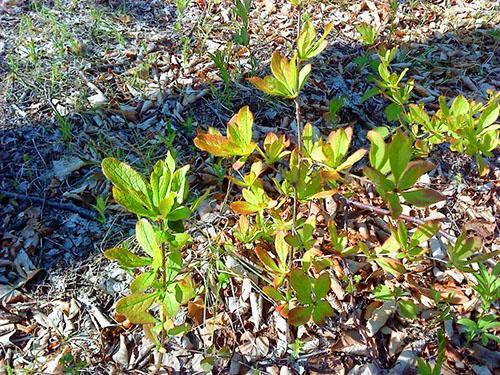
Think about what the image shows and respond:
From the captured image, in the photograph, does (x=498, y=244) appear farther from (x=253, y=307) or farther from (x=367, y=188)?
(x=253, y=307)

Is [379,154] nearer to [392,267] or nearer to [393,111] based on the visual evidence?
[392,267]

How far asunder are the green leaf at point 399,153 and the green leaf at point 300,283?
0.46 metres

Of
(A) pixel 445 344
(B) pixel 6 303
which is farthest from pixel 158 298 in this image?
(A) pixel 445 344

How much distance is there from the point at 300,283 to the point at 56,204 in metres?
1.26

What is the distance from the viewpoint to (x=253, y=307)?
1894 millimetres

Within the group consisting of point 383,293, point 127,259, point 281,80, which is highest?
point 281,80

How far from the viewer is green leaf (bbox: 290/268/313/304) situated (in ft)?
4.84

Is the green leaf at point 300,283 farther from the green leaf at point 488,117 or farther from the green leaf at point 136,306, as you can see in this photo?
the green leaf at point 488,117

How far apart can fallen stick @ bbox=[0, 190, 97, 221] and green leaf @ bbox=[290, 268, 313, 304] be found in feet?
3.52

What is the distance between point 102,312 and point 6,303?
38cm

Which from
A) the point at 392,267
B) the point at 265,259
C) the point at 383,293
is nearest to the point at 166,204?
the point at 265,259

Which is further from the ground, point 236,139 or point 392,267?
point 236,139

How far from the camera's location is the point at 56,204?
218 centimetres

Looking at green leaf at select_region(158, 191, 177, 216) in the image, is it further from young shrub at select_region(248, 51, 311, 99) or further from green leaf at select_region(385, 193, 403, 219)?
green leaf at select_region(385, 193, 403, 219)
